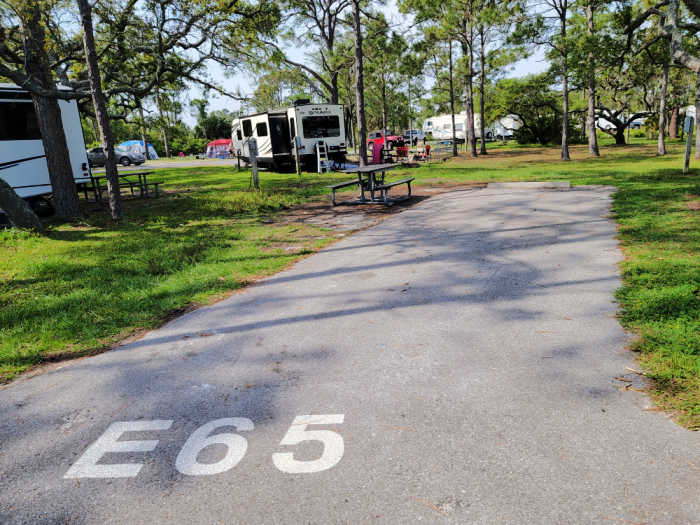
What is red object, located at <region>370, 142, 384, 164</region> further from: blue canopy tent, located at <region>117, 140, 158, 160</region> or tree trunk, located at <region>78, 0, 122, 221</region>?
blue canopy tent, located at <region>117, 140, 158, 160</region>

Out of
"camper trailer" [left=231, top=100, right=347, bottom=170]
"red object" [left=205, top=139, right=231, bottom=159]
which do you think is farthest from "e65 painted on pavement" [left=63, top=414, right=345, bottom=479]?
"red object" [left=205, top=139, right=231, bottom=159]

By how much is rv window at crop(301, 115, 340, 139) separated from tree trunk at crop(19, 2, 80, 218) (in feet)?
39.5

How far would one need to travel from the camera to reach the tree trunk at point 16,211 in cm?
916

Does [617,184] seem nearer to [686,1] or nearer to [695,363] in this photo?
[686,1]

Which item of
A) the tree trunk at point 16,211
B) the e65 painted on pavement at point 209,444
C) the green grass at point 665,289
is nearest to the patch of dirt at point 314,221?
the e65 painted on pavement at point 209,444

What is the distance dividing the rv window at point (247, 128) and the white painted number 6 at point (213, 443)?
22.8 metres

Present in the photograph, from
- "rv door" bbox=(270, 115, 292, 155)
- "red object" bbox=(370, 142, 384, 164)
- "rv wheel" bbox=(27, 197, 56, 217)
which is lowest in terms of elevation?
"rv wheel" bbox=(27, 197, 56, 217)

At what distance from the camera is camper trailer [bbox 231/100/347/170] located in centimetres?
2145

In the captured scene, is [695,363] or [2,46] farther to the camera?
[2,46]

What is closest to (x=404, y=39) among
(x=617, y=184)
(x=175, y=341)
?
(x=617, y=184)

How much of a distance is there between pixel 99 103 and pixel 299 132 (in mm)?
11961

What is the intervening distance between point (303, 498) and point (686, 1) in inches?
737

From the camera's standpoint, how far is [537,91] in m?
36.3

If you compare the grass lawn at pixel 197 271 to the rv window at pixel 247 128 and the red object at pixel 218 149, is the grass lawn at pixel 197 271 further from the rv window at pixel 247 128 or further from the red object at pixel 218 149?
the red object at pixel 218 149
